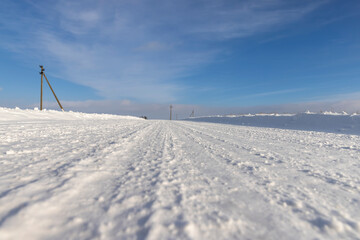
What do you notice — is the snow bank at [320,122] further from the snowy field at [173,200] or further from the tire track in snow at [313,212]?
the tire track in snow at [313,212]

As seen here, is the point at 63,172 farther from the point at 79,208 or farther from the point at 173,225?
the point at 173,225

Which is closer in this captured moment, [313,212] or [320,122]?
[313,212]

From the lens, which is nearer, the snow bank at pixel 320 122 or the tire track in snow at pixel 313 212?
the tire track in snow at pixel 313 212

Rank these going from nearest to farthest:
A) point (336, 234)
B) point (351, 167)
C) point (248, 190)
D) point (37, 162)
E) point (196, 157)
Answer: point (336, 234) → point (248, 190) → point (37, 162) → point (351, 167) → point (196, 157)

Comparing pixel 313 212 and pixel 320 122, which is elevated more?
pixel 320 122

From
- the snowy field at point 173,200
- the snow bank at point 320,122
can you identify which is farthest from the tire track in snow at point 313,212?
the snow bank at point 320,122

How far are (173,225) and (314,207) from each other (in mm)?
1048

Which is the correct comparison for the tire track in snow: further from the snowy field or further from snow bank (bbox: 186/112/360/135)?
snow bank (bbox: 186/112/360/135)

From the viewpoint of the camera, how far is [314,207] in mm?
1222

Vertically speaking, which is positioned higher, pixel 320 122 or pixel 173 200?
pixel 320 122

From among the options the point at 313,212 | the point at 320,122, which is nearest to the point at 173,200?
the point at 313,212

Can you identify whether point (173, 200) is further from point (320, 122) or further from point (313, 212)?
point (320, 122)

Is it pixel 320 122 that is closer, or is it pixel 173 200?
pixel 173 200

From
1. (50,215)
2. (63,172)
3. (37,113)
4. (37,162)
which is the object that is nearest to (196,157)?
(63,172)
